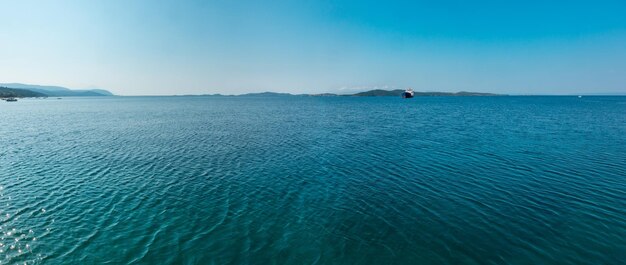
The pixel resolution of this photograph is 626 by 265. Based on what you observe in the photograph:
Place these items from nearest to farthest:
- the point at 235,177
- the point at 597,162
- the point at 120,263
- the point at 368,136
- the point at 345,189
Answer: the point at 120,263, the point at 345,189, the point at 235,177, the point at 597,162, the point at 368,136

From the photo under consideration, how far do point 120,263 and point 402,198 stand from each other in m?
19.0

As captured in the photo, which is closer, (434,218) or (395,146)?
(434,218)

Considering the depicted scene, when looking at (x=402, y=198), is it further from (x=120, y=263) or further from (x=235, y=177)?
(x=120, y=263)

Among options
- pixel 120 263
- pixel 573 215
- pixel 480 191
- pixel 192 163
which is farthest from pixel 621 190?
pixel 192 163

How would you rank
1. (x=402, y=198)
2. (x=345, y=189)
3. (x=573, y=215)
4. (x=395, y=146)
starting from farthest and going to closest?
1. (x=395, y=146)
2. (x=345, y=189)
3. (x=402, y=198)
4. (x=573, y=215)

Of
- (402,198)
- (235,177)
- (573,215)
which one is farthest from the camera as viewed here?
(235,177)

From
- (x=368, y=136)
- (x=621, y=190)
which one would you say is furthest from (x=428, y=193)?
(x=368, y=136)

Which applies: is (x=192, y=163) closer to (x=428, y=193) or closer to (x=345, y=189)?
(x=345, y=189)

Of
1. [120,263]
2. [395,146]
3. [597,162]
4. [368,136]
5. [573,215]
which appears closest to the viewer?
[120,263]

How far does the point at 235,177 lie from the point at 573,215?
27.1 metres

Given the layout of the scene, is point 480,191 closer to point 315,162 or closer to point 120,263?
point 315,162

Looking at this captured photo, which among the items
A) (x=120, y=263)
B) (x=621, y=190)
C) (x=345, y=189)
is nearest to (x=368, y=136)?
(x=345, y=189)

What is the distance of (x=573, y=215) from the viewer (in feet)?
61.4

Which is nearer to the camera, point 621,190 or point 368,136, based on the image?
point 621,190
